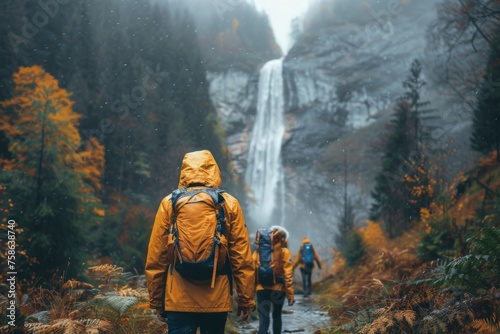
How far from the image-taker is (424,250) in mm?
8164

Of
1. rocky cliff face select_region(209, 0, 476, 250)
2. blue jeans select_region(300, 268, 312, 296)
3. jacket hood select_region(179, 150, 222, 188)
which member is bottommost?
blue jeans select_region(300, 268, 312, 296)

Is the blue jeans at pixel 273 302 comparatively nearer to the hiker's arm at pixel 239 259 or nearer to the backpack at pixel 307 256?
the hiker's arm at pixel 239 259

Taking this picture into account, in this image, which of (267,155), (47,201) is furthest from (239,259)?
(267,155)

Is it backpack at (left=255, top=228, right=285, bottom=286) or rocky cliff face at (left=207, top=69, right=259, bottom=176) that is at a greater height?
rocky cliff face at (left=207, top=69, right=259, bottom=176)

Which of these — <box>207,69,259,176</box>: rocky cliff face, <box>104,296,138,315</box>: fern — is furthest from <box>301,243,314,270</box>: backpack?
<box>207,69,259,176</box>: rocky cliff face

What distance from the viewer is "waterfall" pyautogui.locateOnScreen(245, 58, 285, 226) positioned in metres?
63.5

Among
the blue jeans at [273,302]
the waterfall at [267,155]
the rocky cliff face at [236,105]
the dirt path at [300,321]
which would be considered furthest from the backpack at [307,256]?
the rocky cliff face at [236,105]

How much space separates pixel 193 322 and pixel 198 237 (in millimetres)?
709

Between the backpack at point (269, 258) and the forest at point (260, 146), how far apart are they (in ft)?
3.53

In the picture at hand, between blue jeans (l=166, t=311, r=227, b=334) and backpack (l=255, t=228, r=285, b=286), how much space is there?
2461 mm

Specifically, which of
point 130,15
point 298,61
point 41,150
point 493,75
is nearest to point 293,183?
point 298,61

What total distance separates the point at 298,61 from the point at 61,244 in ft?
232

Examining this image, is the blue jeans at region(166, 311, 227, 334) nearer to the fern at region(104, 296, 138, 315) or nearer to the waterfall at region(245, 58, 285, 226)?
the fern at region(104, 296, 138, 315)

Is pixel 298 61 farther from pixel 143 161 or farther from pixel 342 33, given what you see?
pixel 143 161
